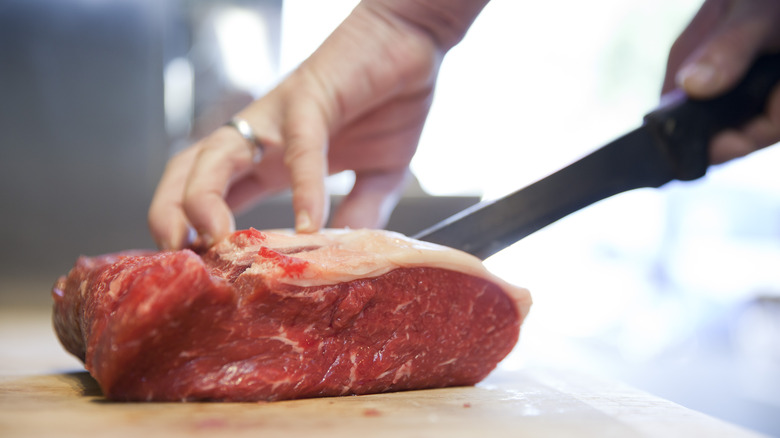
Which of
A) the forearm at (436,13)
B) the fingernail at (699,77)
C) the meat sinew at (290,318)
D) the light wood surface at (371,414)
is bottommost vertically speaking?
the light wood surface at (371,414)

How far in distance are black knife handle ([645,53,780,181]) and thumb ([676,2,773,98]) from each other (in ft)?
0.16

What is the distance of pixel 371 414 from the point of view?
48.7 inches

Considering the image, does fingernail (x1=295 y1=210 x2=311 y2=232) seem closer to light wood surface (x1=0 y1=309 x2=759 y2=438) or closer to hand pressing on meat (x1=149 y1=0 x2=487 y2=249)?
hand pressing on meat (x1=149 y1=0 x2=487 y2=249)

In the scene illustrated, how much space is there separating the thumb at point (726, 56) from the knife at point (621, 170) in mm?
65

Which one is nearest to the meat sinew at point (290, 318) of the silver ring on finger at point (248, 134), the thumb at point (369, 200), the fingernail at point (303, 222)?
the fingernail at point (303, 222)

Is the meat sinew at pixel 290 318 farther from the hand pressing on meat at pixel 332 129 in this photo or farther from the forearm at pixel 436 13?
the forearm at pixel 436 13

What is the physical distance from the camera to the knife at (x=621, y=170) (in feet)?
5.94

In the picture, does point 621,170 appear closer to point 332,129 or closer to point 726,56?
point 726,56

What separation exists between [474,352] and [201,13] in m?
3.83

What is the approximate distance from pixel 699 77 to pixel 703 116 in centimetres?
15

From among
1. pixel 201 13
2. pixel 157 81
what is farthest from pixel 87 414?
pixel 201 13

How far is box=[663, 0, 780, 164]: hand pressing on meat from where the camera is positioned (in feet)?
6.29

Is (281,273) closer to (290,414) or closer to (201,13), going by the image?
(290,414)

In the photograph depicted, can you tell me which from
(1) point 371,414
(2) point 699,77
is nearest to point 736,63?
(2) point 699,77
